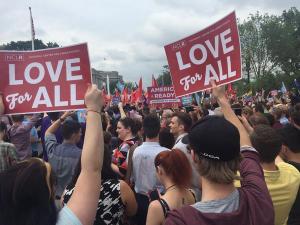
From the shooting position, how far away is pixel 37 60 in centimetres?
464

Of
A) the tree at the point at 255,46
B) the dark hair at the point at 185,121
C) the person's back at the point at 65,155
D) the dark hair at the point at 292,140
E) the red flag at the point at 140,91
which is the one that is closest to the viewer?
the dark hair at the point at 292,140

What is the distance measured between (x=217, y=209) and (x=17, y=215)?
982mm

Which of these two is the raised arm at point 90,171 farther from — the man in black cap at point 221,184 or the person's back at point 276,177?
the person's back at point 276,177

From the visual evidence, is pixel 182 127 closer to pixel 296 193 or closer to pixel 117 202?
pixel 117 202

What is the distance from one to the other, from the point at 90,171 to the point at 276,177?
1616mm

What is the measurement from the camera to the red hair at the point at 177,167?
12.6 ft

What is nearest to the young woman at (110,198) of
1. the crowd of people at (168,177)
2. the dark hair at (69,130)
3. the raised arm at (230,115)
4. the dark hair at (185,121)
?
the crowd of people at (168,177)

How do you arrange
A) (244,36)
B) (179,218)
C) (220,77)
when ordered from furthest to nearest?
(244,36), (220,77), (179,218)

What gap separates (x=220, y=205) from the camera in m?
2.10

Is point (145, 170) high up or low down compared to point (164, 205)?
up

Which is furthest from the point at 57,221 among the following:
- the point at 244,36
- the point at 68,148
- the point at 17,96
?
the point at 244,36

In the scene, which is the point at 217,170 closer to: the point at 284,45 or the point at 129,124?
the point at 129,124

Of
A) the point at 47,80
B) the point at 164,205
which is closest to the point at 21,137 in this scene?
the point at 47,80

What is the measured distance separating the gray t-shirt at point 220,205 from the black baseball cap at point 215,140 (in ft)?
0.69
